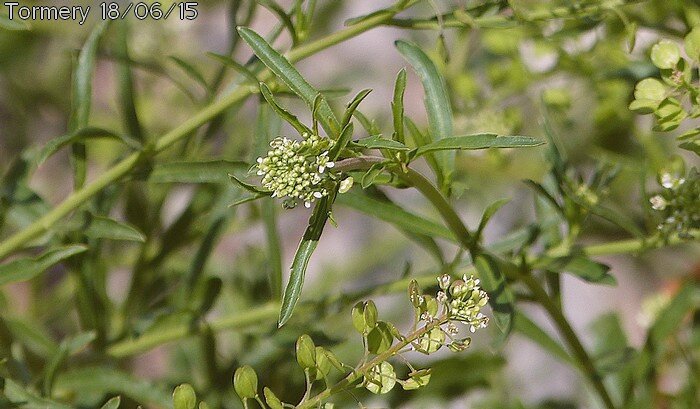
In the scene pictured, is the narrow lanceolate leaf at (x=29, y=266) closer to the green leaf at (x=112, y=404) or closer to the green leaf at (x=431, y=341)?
the green leaf at (x=112, y=404)

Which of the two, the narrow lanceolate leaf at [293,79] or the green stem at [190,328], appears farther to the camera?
the green stem at [190,328]

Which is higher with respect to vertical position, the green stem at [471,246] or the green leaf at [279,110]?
the green leaf at [279,110]

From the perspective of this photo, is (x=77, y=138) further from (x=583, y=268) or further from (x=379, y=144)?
(x=583, y=268)

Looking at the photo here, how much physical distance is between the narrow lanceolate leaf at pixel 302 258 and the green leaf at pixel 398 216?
126mm

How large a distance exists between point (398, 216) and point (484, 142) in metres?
0.16

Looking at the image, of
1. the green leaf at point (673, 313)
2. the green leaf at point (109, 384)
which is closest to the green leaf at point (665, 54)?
the green leaf at point (673, 313)

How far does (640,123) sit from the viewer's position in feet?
3.86

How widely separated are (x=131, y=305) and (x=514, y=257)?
0.41 metres

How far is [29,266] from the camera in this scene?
606mm

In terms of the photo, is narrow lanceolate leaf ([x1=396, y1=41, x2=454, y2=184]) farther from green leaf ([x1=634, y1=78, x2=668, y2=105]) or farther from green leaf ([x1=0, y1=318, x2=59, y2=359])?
green leaf ([x1=0, y1=318, x2=59, y2=359])

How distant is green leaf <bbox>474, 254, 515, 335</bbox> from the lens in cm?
56

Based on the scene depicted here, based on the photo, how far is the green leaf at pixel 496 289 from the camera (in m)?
0.56

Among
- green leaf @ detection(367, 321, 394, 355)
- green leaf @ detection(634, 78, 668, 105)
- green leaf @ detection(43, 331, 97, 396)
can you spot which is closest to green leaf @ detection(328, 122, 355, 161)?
green leaf @ detection(367, 321, 394, 355)

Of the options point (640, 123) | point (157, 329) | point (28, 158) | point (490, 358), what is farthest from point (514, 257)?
point (640, 123)
